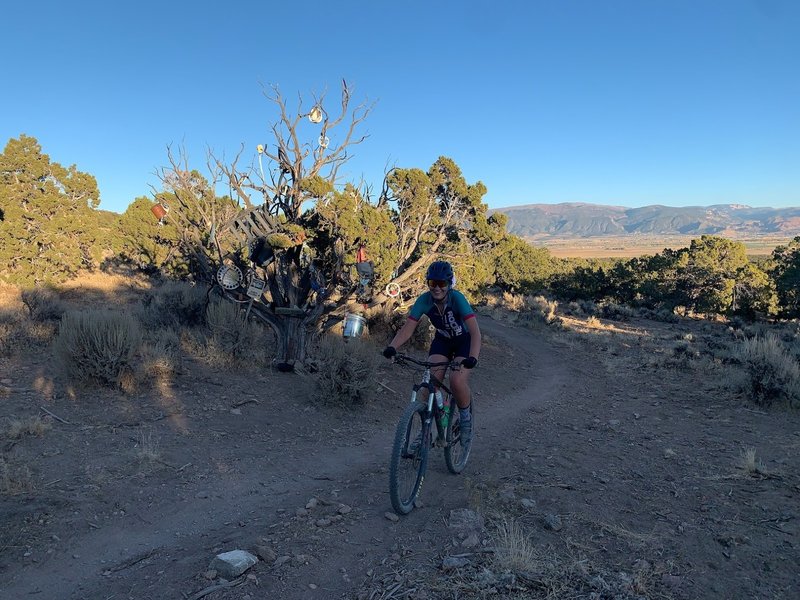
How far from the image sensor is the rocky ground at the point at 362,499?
10.3 ft

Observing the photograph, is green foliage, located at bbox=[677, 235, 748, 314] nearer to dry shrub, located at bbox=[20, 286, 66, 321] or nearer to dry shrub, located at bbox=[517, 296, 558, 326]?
dry shrub, located at bbox=[517, 296, 558, 326]

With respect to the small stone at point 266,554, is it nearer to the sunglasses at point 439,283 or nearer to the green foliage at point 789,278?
the sunglasses at point 439,283

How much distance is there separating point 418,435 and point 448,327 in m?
1.04

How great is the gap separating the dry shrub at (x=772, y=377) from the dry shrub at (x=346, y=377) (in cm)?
647

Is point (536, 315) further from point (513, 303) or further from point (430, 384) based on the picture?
point (430, 384)


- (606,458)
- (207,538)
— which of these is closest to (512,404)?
(606,458)

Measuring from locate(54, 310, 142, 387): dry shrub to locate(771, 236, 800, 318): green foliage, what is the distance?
23.3m

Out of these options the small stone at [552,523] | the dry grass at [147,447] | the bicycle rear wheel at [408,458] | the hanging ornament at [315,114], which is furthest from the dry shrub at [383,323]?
the small stone at [552,523]

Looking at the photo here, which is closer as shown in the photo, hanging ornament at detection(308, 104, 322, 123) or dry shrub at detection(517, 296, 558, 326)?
hanging ornament at detection(308, 104, 322, 123)

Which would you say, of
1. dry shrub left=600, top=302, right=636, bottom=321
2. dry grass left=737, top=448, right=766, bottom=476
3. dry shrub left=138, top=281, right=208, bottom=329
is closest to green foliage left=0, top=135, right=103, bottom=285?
dry shrub left=138, top=281, right=208, bottom=329

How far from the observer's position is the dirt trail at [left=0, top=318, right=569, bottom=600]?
313 centimetres

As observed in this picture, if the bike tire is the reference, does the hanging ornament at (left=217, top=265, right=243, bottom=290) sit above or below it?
above

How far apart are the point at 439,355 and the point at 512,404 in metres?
4.94

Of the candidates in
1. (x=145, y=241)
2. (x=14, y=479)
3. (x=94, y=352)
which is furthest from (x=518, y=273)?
(x=14, y=479)
